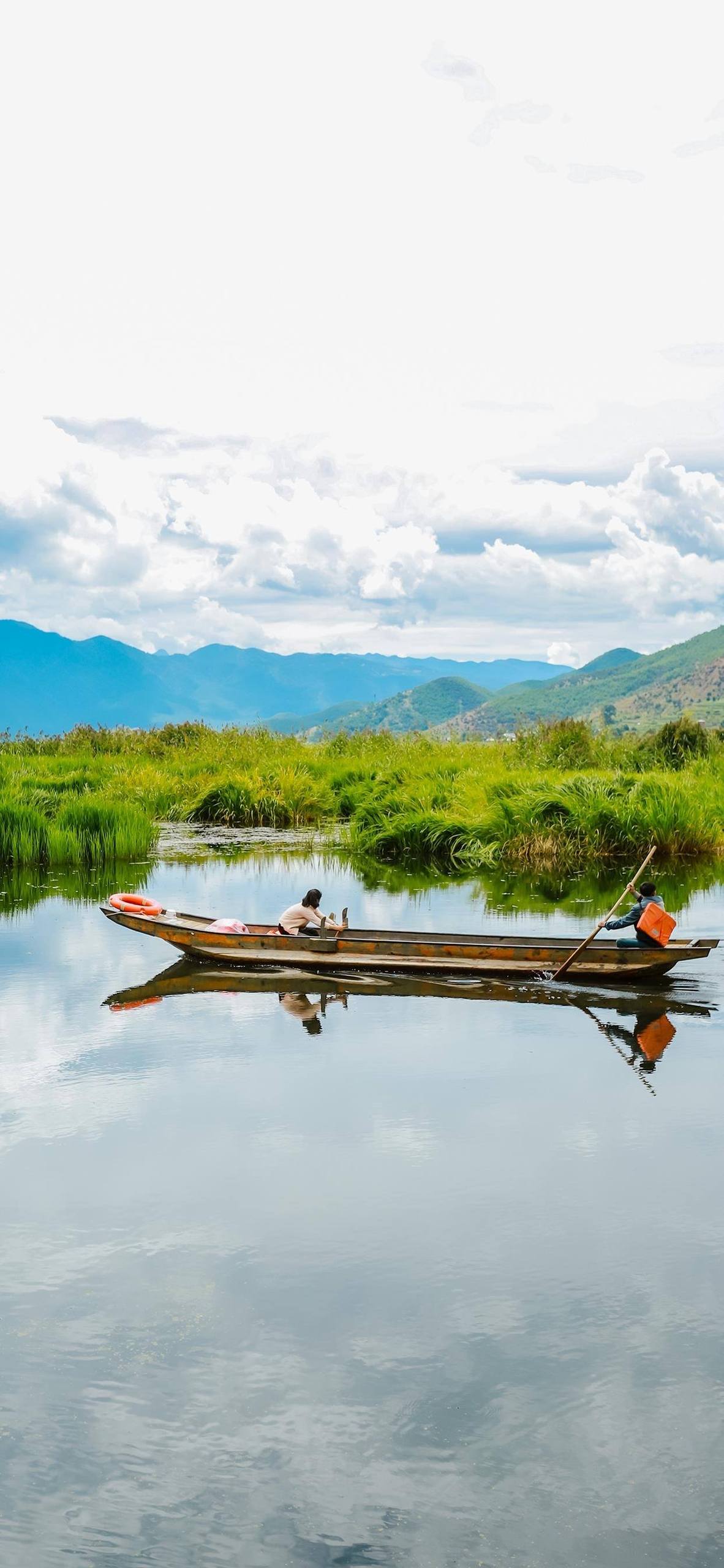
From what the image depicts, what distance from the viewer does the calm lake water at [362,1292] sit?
4652 millimetres

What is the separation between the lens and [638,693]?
478 ft

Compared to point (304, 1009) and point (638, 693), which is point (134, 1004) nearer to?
point (304, 1009)

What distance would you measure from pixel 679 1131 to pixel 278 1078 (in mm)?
3060

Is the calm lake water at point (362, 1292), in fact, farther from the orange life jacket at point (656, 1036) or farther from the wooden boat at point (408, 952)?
the wooden boat at point (408, 952)

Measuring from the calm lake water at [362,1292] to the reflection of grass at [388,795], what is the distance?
30.2 ft

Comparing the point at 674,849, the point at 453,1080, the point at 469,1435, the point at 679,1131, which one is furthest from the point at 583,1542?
the point at 674,849

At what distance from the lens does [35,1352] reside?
5.72m

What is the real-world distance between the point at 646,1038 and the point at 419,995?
2.54 m

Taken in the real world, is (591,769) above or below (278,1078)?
above

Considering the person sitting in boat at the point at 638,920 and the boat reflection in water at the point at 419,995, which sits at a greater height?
the person sitting in boat at the point at 638,920

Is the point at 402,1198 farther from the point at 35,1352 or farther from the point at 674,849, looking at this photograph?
the point at 674,849

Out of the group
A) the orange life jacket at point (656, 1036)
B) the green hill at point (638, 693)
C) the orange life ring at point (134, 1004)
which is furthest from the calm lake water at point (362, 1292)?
the green hill at point (638, 693)

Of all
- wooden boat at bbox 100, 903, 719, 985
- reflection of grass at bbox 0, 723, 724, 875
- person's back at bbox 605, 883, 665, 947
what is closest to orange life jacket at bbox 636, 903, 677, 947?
person's back at bbox 605, 883, 665, 947

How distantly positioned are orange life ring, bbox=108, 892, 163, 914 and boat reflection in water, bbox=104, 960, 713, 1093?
68 cm
